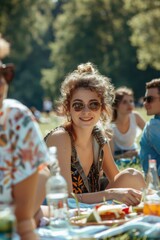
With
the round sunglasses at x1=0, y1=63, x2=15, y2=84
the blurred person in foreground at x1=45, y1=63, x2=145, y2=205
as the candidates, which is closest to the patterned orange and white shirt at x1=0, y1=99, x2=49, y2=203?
the round sunglasses at x1=0, y1=63, x2=15, y2=84

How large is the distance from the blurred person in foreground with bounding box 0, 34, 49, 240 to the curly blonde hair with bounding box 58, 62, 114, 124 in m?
2.31

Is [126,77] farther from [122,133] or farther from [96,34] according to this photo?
[122,133]

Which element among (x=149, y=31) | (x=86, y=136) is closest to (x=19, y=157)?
(x=86, y=136)

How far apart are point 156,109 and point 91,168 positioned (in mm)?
1597

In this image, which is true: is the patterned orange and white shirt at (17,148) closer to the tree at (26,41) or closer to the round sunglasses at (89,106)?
the round sunglasses at (89,106)

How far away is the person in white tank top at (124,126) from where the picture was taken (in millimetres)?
10344

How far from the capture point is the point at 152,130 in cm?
707

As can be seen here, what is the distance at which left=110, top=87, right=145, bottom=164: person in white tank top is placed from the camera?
10.3 metres

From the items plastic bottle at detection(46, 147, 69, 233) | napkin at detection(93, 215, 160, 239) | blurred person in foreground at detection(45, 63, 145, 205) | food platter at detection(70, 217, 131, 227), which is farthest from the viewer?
blurred person in foreground at detection(45, 63, 145, 205)

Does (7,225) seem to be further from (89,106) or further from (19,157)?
(89,106)

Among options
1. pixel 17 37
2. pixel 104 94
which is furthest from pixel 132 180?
pixel 17 37

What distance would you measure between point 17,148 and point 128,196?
6.76 ft

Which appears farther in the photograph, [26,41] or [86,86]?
[26,41]

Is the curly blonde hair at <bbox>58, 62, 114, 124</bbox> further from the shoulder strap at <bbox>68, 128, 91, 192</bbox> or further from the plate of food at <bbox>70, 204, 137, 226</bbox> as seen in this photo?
the plate of food at <bbox>70, 204, 137, 226</bbox>
